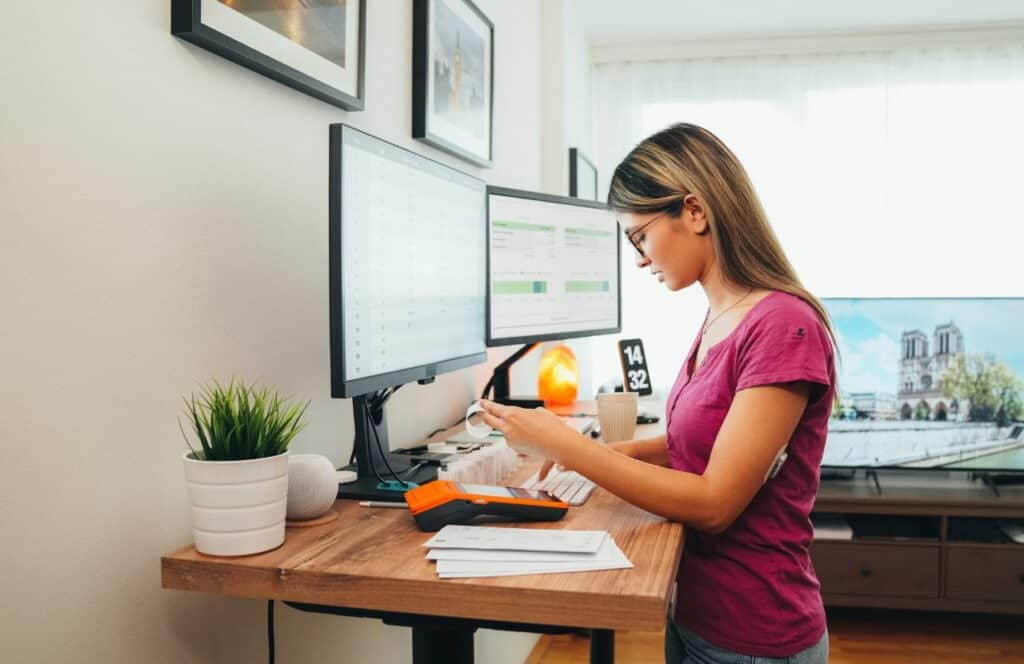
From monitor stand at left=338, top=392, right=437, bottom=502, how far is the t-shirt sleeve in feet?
1.70

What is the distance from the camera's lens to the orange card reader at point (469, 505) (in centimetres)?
110

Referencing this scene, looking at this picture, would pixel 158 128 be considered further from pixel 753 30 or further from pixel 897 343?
pixel 753 30

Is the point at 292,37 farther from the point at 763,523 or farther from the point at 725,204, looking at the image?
the point at 763,523

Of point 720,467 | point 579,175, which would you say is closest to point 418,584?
point 720,467

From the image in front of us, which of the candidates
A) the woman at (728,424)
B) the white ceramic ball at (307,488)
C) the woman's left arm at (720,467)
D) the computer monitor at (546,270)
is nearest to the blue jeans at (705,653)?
the woman at (728,424)

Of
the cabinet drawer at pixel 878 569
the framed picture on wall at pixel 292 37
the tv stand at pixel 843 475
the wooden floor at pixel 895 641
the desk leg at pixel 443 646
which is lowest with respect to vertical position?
the wooden floor at pixel 895 641

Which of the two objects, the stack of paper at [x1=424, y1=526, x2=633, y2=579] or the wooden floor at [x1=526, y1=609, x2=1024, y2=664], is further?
the wooden floor at [x1=526, y1=609, x2=1024, y2=664]

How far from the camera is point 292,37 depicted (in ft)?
4.36

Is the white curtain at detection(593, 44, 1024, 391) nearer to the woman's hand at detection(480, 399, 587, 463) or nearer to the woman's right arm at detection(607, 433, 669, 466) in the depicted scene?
the woman's right arm at detection(607, 433, 669, 466)

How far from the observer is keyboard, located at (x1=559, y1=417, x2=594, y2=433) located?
191cm

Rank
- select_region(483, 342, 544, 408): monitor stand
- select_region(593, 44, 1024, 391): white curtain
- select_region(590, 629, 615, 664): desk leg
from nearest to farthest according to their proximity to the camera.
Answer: select_region(590, 629, 615, 664): desk leg, select_region(483, 342, 544, 408): monitor stand, select_region(593, 44, 1024, 391): white curtain

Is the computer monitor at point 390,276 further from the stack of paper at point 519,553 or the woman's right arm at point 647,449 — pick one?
the woman's right arm at point 647,449

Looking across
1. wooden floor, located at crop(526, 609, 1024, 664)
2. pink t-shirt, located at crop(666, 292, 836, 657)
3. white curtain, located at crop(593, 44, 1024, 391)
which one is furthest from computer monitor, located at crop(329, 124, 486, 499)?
white curtain, located at crop(593, 44, 1024, 391)

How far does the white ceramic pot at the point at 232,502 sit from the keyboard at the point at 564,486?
1.41ft
